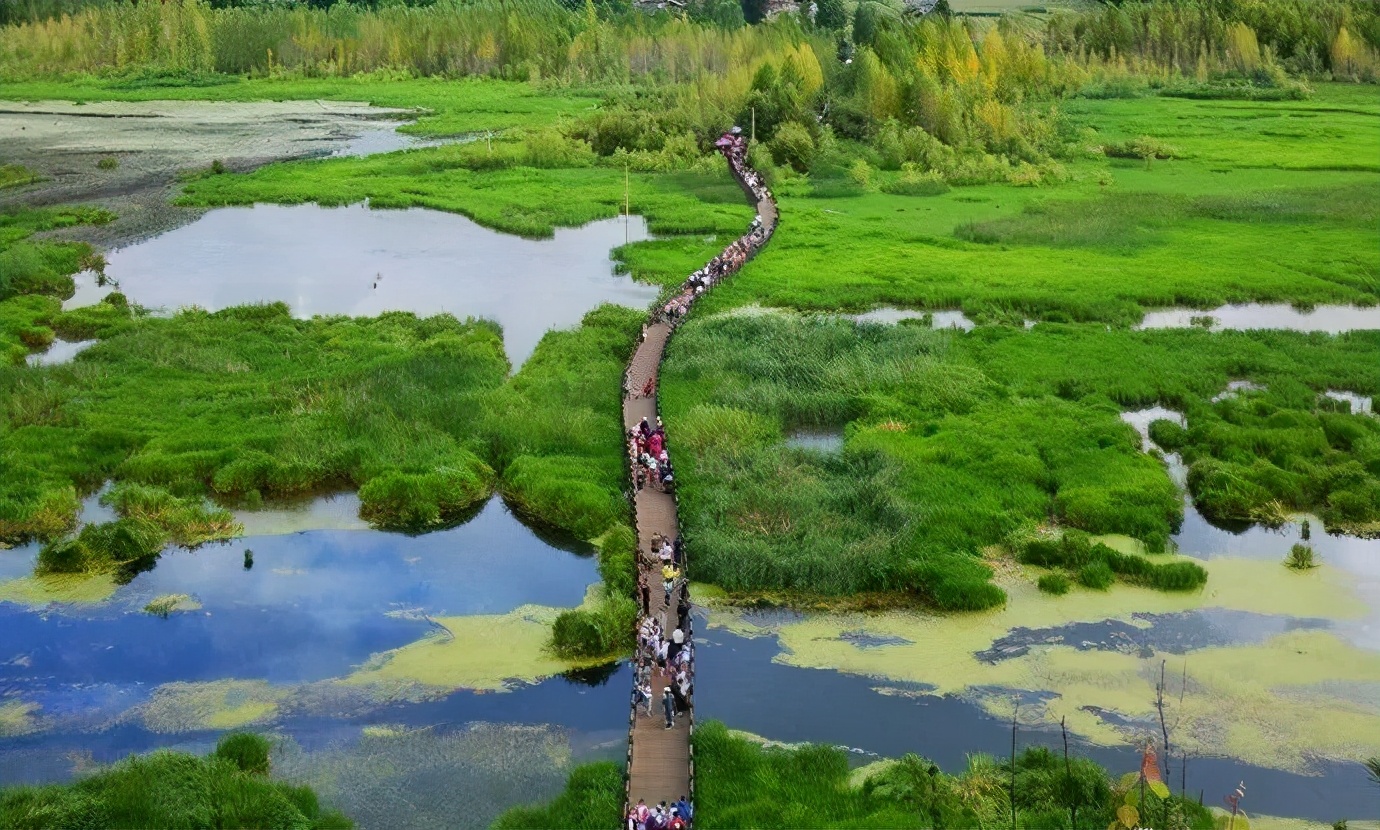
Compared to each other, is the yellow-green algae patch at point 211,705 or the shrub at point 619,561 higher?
the shrub at point 619,561

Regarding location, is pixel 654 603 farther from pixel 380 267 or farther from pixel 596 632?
pixel 380 267

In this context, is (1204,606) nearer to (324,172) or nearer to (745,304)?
(745,304)

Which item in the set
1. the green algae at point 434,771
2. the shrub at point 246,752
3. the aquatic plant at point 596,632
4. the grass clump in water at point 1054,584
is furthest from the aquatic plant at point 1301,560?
the shrub at point 246,752

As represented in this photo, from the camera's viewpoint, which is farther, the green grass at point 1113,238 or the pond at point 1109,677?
the green grass at point 1113,238

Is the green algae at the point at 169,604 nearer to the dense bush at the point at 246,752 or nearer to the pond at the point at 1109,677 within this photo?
the dense bush at the point at 246,752

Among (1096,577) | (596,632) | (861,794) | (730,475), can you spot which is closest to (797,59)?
(730,475)

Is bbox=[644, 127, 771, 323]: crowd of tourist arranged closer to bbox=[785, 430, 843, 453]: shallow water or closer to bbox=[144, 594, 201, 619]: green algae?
bbox=[785, 430, 843, 453]: shallow water

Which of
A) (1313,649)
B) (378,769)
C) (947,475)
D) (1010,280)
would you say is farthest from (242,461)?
(1010,280)
